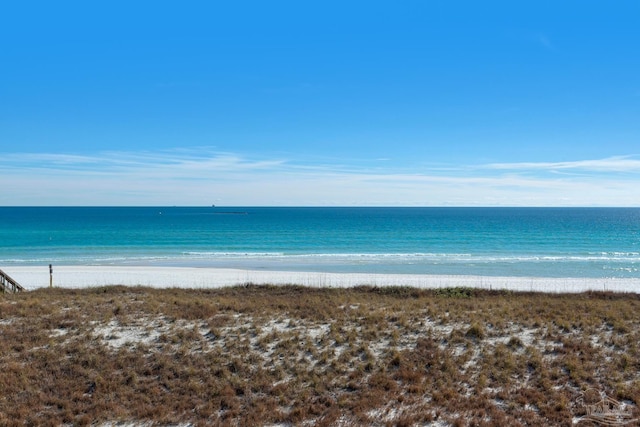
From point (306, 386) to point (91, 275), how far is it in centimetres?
2854

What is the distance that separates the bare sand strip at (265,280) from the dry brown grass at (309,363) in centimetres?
1240

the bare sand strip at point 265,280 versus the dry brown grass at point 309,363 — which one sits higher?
the dry brown grass at point 309,363

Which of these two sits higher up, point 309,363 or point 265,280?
point 309,363

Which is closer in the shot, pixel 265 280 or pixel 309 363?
pixel 309 363

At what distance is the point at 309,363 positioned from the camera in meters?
11.1

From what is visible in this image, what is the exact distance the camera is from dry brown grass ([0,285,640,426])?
9.05 meters

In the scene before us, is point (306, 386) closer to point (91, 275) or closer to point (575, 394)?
point (575, 394)

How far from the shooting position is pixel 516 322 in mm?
14102

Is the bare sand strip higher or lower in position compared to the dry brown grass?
lower

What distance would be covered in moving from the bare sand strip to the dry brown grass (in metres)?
12.4

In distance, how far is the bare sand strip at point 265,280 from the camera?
2819 centimetres

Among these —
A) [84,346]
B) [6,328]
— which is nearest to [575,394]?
A: [84,346]

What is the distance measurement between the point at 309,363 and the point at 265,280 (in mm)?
20493

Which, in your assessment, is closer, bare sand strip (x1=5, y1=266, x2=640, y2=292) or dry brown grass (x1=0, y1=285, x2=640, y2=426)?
dry brown grass (x1=0, y1=285, x2=640, y2=426)
